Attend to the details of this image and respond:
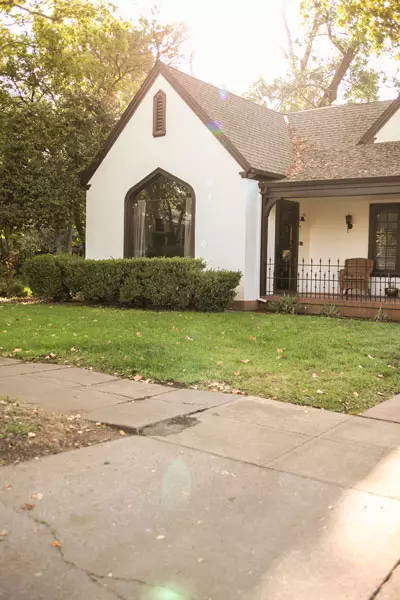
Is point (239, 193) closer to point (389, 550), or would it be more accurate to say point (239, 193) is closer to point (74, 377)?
point (74, 377)

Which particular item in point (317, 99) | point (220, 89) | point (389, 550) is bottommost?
point (389, 550)

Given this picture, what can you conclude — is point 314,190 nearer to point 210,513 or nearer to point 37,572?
point 210,513

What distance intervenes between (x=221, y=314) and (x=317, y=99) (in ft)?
87.9

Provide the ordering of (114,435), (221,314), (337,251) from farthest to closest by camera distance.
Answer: (337,251), (221,314), (114,435)

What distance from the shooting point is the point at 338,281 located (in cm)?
1669

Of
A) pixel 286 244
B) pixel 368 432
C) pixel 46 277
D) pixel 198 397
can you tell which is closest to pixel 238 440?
pixel 368 432

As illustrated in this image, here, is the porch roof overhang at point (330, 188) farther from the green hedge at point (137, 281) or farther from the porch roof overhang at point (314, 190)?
the green hedge at point (137, 281)

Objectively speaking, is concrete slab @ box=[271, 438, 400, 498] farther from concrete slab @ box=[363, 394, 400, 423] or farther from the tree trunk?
the tree trunk

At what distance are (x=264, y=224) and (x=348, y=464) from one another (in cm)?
1225

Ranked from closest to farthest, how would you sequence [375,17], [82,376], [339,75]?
[82,376] < [375,17] < [339,75]

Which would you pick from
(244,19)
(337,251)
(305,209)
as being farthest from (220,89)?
(244,19)

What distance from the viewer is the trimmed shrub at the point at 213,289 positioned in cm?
1412

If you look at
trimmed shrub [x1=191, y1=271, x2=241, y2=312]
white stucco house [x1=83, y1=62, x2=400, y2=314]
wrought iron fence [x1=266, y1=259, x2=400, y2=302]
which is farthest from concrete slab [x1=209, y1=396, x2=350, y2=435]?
wrought iron fence [x1=266, y1=259, x2=400, y2=302]

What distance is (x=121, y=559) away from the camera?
2.84 metres
